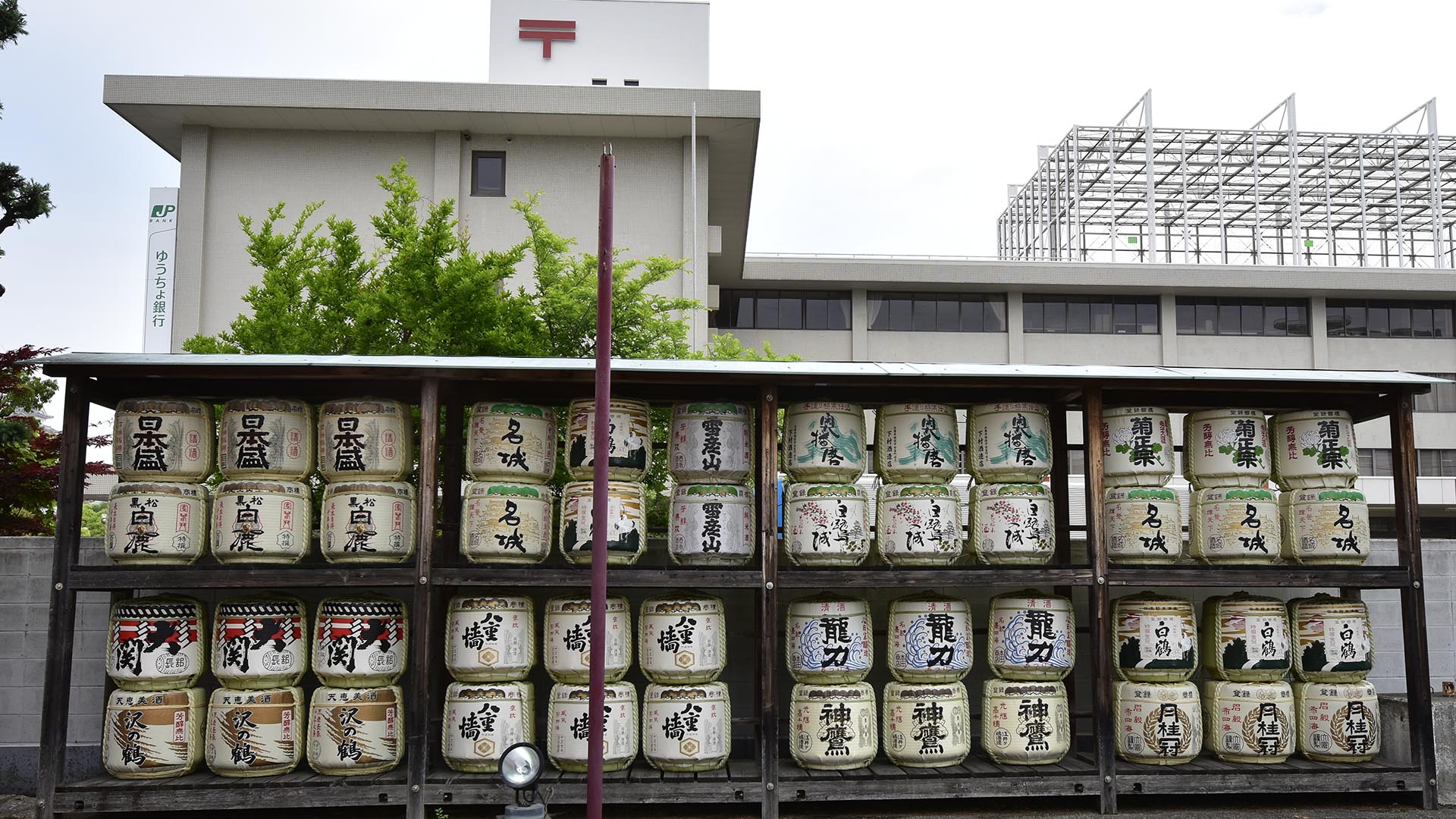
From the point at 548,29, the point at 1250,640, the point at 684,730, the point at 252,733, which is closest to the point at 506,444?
the point at 684,730

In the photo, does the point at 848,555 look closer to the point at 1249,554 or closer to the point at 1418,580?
Answer: the point at 1249,554

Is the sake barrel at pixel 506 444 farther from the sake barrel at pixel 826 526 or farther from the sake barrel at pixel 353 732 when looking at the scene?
the sake barrel at pixel 826 526

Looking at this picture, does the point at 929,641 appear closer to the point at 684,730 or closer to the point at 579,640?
the point at 684,730


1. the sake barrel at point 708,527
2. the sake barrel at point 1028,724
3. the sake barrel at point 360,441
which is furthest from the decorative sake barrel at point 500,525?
the sake barrel at point 1028,724

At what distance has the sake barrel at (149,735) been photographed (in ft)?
27.5

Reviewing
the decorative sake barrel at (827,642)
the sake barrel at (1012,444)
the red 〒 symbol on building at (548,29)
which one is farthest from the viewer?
the red 〒 symbol on building at (548,29)

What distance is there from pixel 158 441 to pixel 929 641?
6.46m

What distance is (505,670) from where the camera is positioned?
869 centimetres

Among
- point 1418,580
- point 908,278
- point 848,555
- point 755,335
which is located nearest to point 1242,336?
point 908,278

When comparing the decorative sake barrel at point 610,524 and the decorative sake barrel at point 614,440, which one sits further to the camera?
the decorative sake barrel at point 614,440

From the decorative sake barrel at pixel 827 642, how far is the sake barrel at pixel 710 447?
126cm

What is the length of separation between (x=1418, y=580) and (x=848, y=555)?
15.9 ft

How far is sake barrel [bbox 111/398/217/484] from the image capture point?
341 inches

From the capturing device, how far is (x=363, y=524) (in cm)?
862
